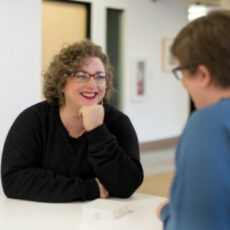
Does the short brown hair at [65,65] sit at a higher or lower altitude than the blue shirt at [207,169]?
higher

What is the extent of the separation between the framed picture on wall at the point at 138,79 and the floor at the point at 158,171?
0.96 meters

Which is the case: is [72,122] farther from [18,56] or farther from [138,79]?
[138,79]

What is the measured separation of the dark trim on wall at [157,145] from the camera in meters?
7.53

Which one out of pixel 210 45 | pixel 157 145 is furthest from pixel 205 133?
pixel 157 145

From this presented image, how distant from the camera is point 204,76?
104cm

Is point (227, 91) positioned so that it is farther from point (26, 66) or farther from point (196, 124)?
point (26, 66)

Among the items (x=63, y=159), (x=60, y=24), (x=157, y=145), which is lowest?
(x=157, y=145)

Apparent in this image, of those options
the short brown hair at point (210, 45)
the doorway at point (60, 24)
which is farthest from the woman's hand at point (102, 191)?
the doorway at point (60, 24)

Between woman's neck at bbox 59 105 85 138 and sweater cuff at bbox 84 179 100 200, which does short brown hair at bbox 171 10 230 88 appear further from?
woman's neck at bbox 59 105 85 138

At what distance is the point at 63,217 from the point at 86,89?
2.24ft

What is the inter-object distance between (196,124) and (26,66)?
2848 mm

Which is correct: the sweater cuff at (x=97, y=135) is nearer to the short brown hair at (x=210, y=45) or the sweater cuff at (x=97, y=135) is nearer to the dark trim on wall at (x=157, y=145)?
the short brown hair at (x=210, y=45)

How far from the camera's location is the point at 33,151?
2059 mm

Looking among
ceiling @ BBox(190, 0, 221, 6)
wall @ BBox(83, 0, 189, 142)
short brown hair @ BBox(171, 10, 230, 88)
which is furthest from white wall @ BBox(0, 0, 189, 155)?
short brown hair @ BBox(171, 10, 230, 88)
